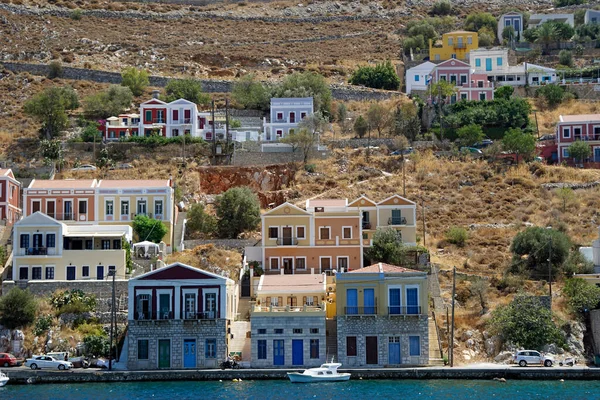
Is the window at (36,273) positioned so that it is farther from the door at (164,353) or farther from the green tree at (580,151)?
the green tree at (580,151)

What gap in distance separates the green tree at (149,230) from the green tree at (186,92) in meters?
31.0

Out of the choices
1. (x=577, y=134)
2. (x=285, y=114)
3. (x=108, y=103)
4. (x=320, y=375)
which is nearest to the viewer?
(x=320, y=375)

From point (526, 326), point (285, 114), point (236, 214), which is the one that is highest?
point (285, 114)

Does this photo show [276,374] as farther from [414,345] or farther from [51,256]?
[51,256]

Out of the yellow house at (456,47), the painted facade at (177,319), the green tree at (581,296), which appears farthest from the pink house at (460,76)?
the painted facade at (177,319)

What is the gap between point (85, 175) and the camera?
101 m

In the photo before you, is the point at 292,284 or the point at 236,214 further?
the point at 236,214

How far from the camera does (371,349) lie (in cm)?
7144

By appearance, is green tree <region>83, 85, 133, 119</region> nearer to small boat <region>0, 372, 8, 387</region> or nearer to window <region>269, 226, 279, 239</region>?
window <region>269, 226, 279, 239</region>

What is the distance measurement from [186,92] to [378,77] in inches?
778

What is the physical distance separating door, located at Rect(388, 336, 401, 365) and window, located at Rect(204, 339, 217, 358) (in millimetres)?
9640

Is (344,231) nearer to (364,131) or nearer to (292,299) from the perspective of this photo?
(292,299)

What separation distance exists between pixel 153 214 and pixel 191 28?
6313 centimetres

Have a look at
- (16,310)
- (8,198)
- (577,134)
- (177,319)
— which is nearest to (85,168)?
(8,198)
